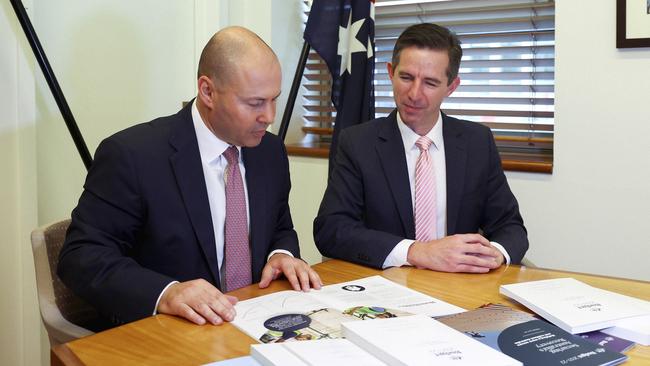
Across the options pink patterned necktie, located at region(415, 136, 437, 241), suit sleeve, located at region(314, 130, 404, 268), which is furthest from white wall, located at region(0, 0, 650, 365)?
suit sleeve, located at region(314, 130, 404, 268)

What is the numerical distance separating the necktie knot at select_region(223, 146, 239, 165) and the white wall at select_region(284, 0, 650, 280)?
1.36 m

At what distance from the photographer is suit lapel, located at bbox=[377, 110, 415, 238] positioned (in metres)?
2.07

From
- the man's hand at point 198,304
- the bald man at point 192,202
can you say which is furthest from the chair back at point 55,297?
the man's hand at point 198,304

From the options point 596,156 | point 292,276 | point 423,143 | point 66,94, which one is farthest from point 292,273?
point 66,94

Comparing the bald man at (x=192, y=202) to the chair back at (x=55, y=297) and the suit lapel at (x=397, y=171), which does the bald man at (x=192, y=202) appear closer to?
the chair back at (x=55, y=297)

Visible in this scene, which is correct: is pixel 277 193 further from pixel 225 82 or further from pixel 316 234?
pixel 225 82

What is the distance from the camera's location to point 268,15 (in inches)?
128

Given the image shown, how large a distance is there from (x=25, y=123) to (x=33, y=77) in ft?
0.57

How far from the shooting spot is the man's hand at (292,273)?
1445mm

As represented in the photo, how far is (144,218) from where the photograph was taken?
5.26ft

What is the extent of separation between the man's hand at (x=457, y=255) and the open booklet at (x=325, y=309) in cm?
21

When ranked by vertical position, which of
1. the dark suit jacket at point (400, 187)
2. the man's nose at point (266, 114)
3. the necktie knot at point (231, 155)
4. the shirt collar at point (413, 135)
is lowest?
the dark suit jacket at point (400, 187)

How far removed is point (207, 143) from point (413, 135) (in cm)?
76

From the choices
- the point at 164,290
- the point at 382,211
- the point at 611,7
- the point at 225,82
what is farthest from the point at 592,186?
the point at 164,290
